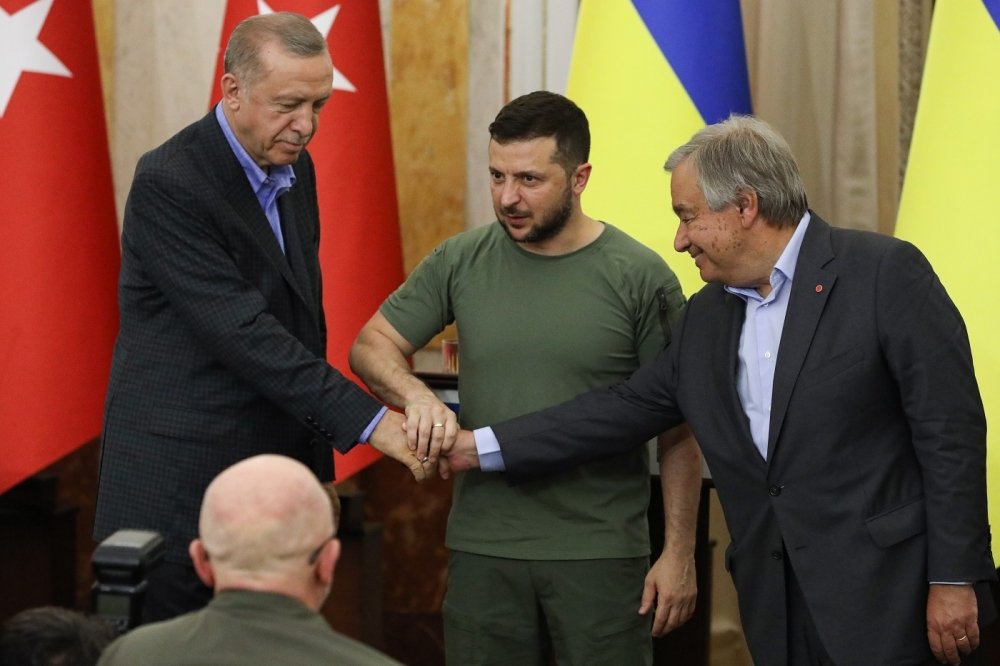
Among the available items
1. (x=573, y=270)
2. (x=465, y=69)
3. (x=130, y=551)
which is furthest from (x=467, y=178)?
(x=130, y=551)

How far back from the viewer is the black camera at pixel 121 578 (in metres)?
1.69

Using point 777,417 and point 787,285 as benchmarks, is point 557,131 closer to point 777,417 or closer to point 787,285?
point 787,285

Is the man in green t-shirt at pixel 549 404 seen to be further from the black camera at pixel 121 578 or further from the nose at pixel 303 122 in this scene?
the black camera at pixel 121 578

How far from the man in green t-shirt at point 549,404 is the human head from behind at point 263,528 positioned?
3.82 feet

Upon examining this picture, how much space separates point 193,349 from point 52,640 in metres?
0.92

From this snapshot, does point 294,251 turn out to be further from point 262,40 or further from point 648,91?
point 648,91

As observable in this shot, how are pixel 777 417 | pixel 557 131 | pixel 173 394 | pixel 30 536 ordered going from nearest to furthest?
pixel 777 417 → pixel 173 394 → pixel 557 131 → pixel 30 536

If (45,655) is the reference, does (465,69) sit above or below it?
above

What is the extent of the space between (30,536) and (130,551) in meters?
2.61

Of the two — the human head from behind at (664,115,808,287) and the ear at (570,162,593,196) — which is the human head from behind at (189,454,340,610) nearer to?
the human head from behind at (664,115,808,287)

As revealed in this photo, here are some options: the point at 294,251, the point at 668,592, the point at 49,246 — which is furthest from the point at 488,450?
the point at 49,246

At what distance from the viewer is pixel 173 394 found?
100 inches

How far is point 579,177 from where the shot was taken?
2.75 m

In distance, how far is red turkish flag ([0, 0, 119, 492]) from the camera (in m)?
3.39
